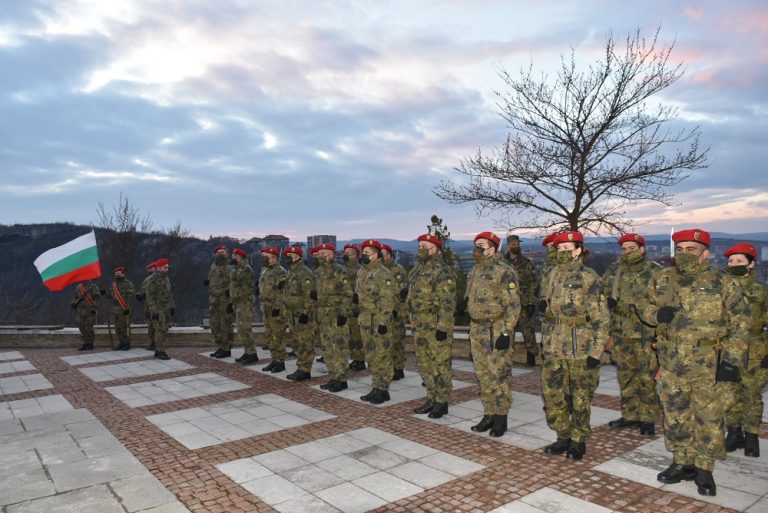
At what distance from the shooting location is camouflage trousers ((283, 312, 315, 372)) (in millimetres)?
9930

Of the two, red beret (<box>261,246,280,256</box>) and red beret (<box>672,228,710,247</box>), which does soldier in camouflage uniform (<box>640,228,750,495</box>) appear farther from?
red beret (<box>261,246,280,256</box>)

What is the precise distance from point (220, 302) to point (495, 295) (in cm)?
841

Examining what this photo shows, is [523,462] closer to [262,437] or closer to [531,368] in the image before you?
[262,437]

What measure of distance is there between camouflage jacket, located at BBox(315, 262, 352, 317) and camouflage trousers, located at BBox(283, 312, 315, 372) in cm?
81

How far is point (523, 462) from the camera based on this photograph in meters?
5.64

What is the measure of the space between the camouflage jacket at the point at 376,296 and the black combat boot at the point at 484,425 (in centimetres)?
219

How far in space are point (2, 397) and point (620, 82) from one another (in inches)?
648

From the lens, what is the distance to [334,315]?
9.23 m

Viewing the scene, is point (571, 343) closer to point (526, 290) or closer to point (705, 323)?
point (705, 323)

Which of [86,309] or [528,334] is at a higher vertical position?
[86,309]

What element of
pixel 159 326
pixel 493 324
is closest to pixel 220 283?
pixel 159 326

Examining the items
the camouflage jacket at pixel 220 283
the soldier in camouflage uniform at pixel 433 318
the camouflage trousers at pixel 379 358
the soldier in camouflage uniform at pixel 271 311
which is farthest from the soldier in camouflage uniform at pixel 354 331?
→ the camouflage jacket at pixel 220 283

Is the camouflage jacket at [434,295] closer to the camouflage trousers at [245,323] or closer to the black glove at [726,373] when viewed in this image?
the black glove at [726,373]

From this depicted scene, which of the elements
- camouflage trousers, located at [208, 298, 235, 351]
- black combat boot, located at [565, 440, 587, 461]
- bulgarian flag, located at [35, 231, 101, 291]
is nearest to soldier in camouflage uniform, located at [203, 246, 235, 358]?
camouflage trousers, located at [208, 298, 235, 351]
